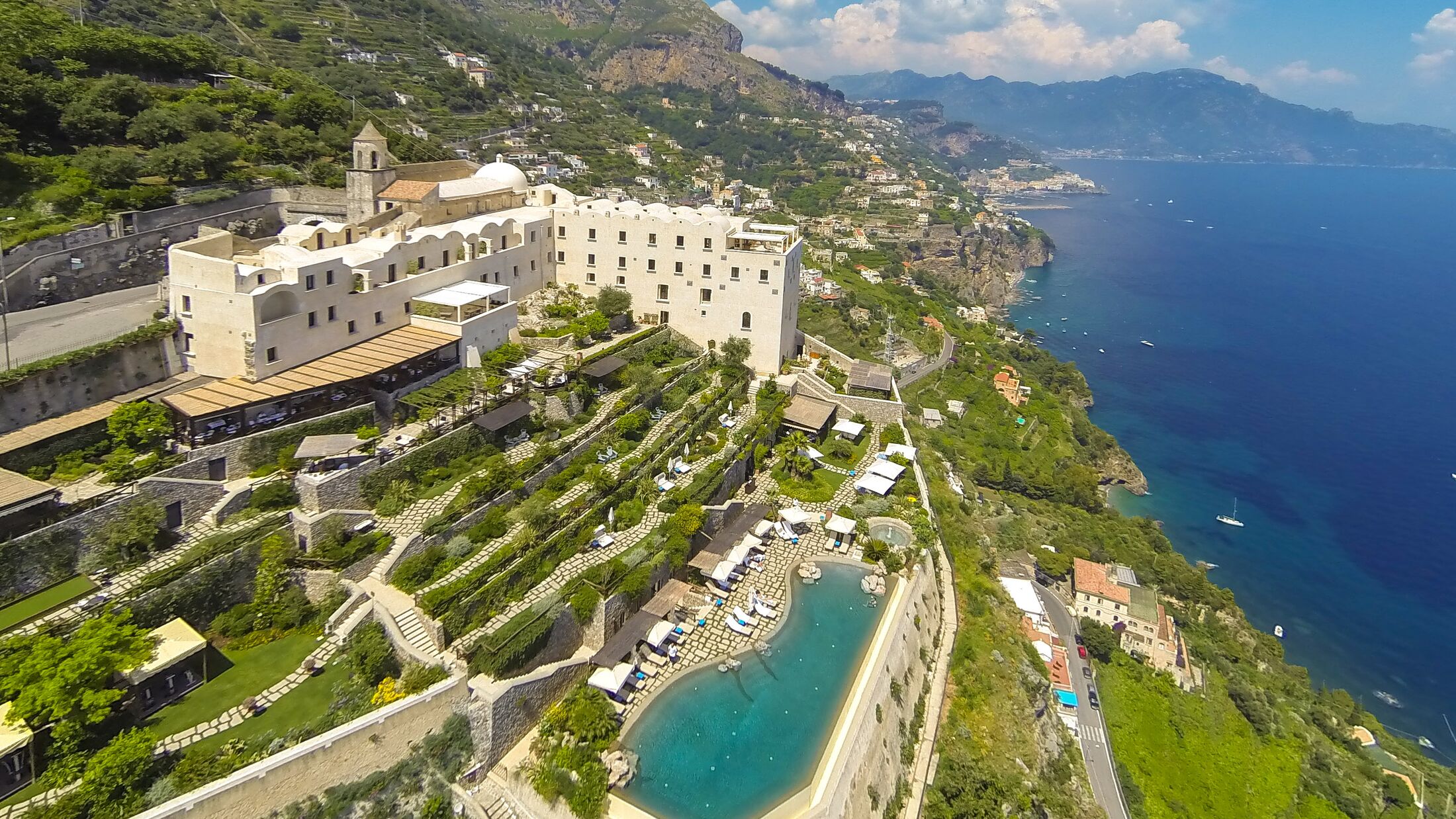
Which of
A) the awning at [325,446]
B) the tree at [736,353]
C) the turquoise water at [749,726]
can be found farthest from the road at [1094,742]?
the awning at [325,446]

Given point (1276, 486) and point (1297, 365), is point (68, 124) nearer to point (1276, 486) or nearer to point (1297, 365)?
point (1276, 486)

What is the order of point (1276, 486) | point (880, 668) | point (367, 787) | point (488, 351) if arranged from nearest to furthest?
point (367, 787)
point (880, 668)
point (488, 351)
point (1276, 486)

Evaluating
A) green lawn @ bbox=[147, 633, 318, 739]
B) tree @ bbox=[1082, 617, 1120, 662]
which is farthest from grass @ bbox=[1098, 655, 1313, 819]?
green lawn @ bbox=[147, 633, 318, 739]

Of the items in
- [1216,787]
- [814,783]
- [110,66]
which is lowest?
[1216,787]

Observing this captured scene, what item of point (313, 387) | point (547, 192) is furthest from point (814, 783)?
point (547, 192)

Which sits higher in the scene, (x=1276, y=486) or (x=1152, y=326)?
(x=1152, y=326)

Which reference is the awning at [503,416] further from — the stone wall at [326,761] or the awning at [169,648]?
the stone wall at [326,761]
